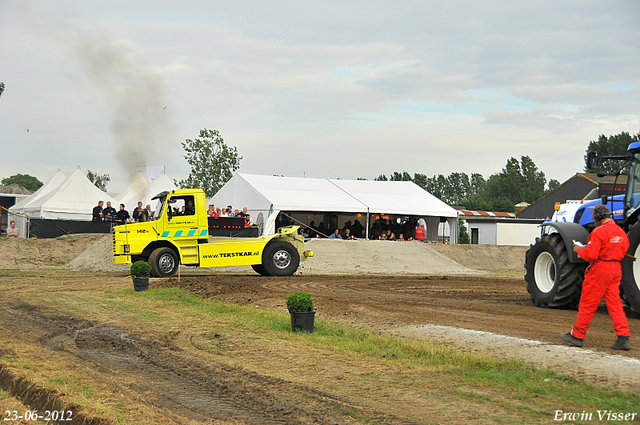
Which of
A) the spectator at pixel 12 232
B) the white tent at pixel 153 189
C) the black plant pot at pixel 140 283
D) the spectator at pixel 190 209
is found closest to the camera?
the black plant pot at pixel 140 283

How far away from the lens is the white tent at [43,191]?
3606 cm

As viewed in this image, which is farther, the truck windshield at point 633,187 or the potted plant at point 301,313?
the truck windshield at point 633,187

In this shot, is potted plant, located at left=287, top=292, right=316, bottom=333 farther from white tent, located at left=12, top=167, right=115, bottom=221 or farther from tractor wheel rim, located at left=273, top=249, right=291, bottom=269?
white tent, located at left=12, top=167, right=115, bottom=221

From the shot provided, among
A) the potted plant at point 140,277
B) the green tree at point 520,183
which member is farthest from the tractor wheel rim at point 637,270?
the green tree at point 520,183

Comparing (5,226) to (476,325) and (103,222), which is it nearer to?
(103,222)

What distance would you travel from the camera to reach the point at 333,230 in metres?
31.9

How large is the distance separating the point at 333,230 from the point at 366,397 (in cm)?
2635

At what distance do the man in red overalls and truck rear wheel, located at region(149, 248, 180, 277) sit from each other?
534 inches

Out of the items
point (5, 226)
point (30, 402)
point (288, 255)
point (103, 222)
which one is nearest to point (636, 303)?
point (30, 402)

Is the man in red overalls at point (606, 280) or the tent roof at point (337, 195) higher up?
the tent roof at point (337, 195)

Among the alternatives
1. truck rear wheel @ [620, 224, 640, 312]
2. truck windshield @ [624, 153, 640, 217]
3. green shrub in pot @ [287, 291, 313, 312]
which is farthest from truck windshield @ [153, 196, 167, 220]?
truck rear wheel @ [620, 224, 640, 312]

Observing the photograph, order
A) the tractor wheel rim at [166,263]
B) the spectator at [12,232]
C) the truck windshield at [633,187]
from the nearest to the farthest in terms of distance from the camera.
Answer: the truck windshield at [633,187]
the tractor wheel rim at [166,263]
the spectator at [12,232]

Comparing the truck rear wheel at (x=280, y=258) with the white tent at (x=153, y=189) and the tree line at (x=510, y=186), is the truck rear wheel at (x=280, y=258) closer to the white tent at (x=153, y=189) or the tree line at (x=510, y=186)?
the white tent at (x=153, y=189)

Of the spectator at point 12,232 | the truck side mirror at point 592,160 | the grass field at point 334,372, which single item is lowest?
the grass field at point 334,372
